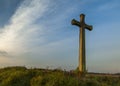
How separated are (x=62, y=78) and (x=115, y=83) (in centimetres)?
405

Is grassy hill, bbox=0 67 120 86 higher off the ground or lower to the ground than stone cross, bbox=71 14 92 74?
lower

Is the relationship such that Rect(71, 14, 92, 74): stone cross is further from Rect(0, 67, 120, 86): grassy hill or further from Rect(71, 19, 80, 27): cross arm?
Rect(0, 67, 120, 86): grassy hill

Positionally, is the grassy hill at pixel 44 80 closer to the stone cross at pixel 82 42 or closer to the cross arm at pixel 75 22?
the stone cross at pixel 82 42

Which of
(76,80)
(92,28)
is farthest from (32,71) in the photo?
(92,28)

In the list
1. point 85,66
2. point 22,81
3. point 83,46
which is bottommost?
point 22,81

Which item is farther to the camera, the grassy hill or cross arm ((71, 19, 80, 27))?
cross arm ((71, 19, 80, 27))

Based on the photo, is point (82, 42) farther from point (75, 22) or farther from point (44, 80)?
point (44, 80)

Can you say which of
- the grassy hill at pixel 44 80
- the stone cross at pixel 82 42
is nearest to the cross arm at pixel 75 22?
the stone cross at pixel 82 42

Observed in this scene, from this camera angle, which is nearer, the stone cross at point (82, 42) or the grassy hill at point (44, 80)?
the grassy hill at point (44, 80)

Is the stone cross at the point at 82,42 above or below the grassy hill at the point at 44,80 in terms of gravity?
above

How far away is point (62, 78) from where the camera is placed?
42.0 ft

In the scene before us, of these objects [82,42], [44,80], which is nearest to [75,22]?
[82,42]

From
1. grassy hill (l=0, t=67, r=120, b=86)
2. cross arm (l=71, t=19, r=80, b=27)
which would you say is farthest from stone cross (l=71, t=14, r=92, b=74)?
grassy hill (l=0, t=67, r=120, b=86)

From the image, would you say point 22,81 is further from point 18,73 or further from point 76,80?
point 76,80
